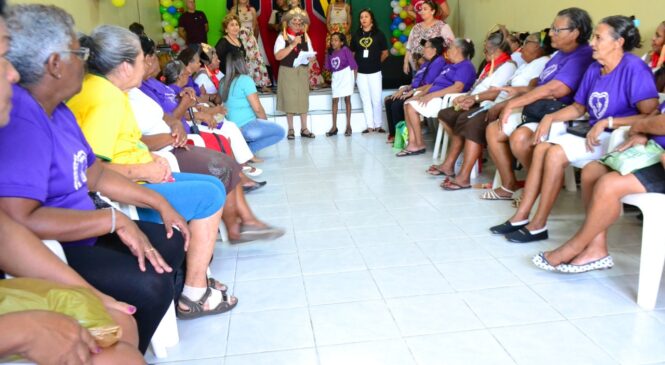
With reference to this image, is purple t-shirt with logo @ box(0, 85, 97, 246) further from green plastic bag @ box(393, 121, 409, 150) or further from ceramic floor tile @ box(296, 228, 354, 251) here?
green plastic bag @ box(393, 121, 409, 150)

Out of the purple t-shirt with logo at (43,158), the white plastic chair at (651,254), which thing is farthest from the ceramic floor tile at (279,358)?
the white plastic chair at (651,254)

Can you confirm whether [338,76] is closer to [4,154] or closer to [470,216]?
[470,216]

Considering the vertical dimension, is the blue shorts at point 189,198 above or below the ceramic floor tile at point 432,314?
above

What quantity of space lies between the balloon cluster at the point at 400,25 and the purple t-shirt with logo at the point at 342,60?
146cm

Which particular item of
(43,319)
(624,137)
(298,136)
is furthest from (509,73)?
(43,319)

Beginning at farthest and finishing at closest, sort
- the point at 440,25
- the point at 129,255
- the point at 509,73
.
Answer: the point at 440,25
the point at 509,73
the point at 129,255

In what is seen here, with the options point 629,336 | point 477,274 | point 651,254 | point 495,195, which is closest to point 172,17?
point 495,195

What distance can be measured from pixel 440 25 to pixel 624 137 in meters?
3.85

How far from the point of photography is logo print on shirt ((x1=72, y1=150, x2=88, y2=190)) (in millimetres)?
1576

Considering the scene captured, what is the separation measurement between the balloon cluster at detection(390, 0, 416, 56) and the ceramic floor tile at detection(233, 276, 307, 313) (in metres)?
5.98

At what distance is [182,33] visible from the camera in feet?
24.9

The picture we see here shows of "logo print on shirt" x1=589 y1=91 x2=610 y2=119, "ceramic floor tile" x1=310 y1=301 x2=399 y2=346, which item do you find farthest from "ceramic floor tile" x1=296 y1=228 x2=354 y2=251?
"logo print on shirt" x1=589 y1=91 x2=610 y2=119

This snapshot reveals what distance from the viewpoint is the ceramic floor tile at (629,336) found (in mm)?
1851

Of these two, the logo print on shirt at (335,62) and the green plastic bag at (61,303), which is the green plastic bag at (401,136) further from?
the green plastic bag at (61,303)
